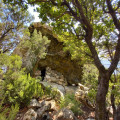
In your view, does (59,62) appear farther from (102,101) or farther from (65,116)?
(102,101)

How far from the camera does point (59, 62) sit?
1245cm

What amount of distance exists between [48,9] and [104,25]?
2.68 m

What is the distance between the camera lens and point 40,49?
8.92 m

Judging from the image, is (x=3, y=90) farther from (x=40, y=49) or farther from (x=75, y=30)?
(x=40, y=49)

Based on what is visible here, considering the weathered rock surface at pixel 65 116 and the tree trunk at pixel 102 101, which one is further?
the weathered rock surface at pixel 65 116

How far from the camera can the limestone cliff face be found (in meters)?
11.9

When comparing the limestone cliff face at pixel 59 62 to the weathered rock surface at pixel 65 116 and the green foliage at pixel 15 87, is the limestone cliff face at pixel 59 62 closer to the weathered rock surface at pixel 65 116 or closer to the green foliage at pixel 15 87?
the green foliage at pixel 15 87

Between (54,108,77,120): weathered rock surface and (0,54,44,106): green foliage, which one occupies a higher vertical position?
(0,54,44,106): green foliage

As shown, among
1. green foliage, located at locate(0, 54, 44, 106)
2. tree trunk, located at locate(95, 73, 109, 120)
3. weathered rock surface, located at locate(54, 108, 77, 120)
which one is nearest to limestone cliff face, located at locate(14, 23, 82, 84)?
green foliage, located at locate(0, 54, 44, 106)

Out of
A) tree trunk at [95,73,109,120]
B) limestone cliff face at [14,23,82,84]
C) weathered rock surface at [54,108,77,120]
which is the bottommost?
weathered rock surface at [54,108,77,120]

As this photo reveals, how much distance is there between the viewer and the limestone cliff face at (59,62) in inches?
467

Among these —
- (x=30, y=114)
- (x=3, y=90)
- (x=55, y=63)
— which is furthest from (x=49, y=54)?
(x=30, y=114)

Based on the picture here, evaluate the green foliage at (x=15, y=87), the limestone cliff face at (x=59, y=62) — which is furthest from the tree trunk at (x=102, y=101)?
the limestone cliff face at (x=59, y=62)

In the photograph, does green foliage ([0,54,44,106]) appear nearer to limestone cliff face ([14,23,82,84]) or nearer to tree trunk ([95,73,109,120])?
tree trunk ([95,73,109,120])
